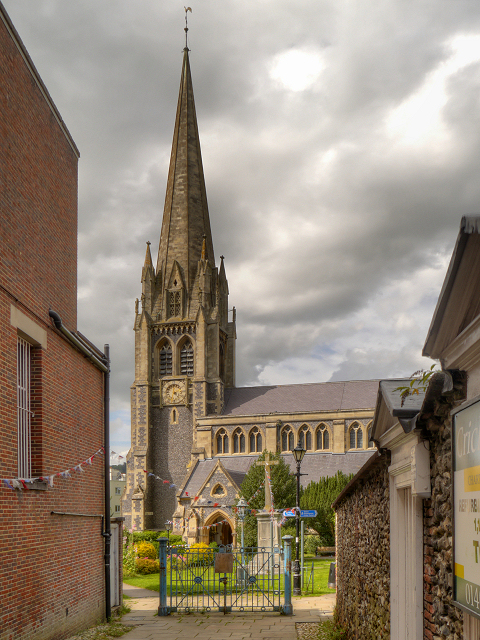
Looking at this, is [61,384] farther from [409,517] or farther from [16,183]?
[409,517]

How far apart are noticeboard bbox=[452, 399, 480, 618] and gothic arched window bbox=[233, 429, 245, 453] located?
49812 mm

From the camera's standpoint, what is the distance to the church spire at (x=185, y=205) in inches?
2330

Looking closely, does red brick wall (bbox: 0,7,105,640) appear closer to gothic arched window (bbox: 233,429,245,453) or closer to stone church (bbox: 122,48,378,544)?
stone church (bbox: 122,48,378,544)

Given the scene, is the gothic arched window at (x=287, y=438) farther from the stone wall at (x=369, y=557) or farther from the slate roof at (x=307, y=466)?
the stone wall at (x=369, y=557)

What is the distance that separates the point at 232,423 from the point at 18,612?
4402cm

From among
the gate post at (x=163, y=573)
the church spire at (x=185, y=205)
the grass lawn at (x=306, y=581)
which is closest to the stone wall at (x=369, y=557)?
the gate post at (x=163, y=573)

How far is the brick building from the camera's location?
370 inches

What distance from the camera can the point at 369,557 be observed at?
24.9 feet

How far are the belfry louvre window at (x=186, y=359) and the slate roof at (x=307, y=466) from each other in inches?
327

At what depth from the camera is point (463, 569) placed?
11.0 feet

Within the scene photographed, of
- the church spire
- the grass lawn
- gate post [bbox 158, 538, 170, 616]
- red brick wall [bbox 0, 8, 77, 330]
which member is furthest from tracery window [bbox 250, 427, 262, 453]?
red brick wall [bbox 0, 8, 77, 330]

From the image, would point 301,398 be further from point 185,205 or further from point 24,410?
point 24,410

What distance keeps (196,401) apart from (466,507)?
51667 mm

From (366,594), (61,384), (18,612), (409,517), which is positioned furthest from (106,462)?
(409,517)
